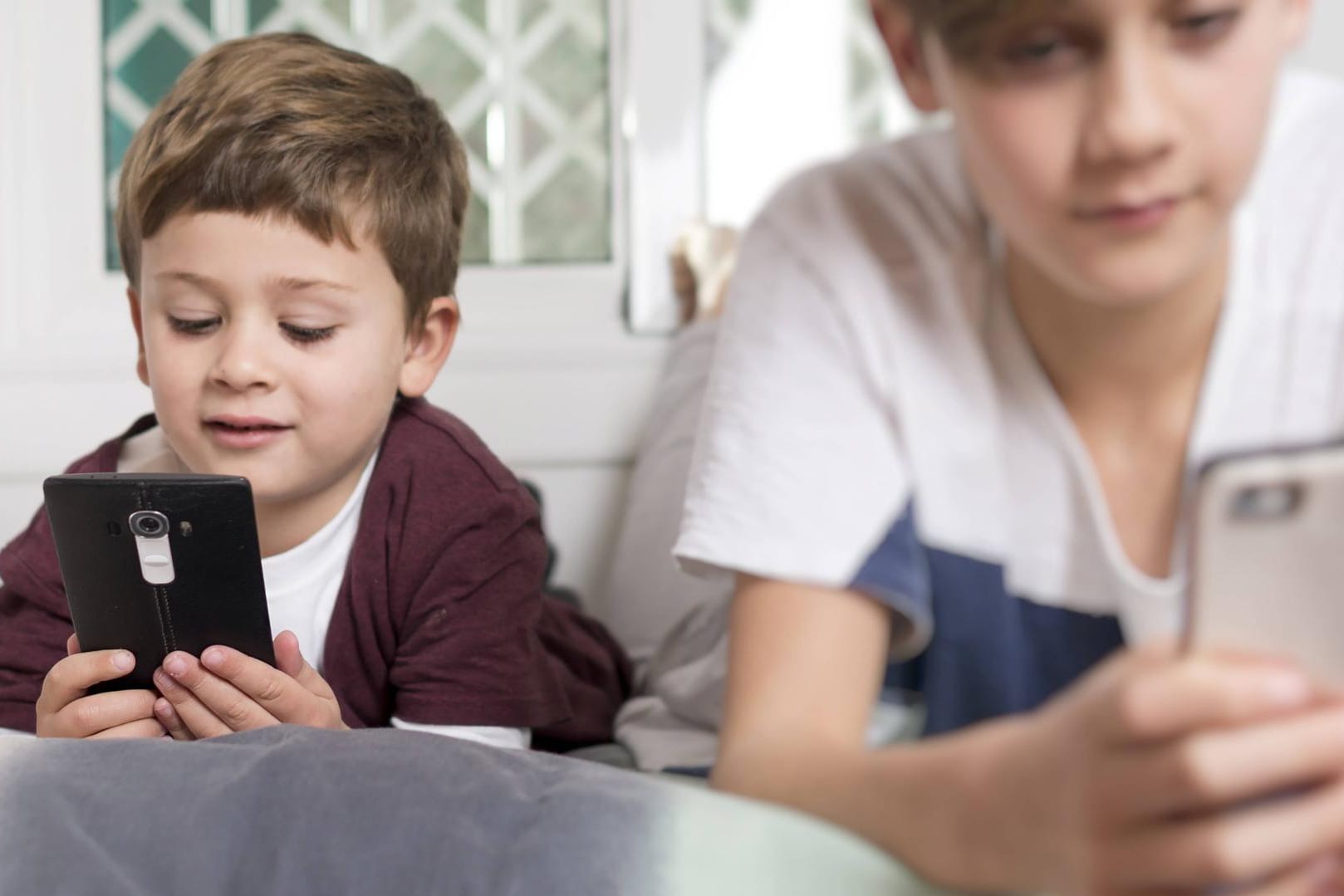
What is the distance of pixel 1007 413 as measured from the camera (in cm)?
70

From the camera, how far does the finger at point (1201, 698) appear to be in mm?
398

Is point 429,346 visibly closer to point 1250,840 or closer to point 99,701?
point 99,701

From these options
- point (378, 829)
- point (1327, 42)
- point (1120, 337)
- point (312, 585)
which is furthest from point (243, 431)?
point (1327, 42)

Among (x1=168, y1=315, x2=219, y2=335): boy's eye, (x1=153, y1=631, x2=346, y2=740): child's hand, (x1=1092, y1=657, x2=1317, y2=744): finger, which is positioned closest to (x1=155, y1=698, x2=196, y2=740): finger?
(x1=153, y1=631, x2=346, y2=740): child's hand

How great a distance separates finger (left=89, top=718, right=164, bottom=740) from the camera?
82 centimetres

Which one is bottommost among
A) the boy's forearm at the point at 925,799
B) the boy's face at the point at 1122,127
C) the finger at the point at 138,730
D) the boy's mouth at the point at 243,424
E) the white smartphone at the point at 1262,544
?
the finger at the point at 138,730

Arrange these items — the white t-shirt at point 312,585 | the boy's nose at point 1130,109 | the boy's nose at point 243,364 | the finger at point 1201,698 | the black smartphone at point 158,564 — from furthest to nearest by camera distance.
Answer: the white t-shirt at point 312,585
the boy's nose at point 243,364
the black smartphone at point 158,564
the boy's nose at point 1130,109
the finger at point 1201,698

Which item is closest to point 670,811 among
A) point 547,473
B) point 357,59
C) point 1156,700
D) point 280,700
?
point 1156,700

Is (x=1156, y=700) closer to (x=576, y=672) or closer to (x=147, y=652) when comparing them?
(x=147, y=652)

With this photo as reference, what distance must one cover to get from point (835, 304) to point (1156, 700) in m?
0.33

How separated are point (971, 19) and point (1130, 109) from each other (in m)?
0.08

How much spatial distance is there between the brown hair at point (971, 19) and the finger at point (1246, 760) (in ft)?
0.91

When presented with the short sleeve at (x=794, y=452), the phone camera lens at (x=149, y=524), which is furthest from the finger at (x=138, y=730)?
the short sleeve at (x=794, y=452)

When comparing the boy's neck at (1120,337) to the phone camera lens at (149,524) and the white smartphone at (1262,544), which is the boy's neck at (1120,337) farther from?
the phone camera lens at (149,524)
